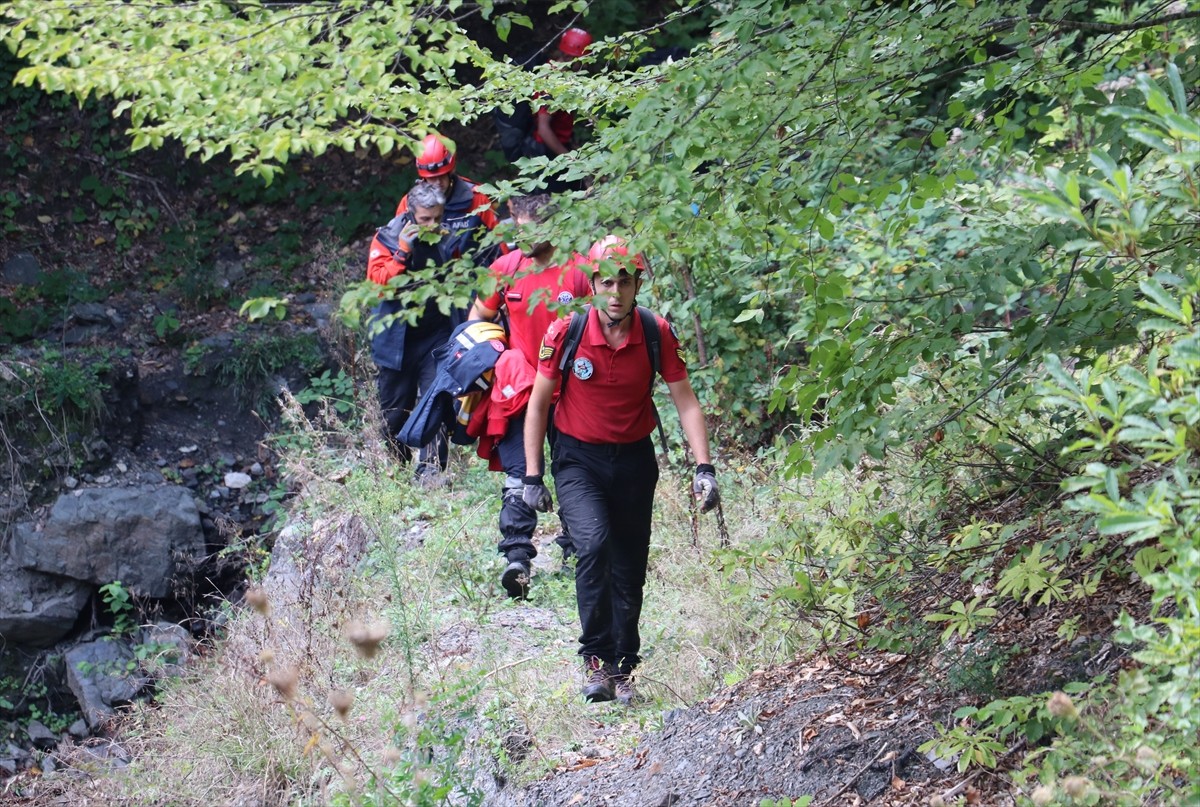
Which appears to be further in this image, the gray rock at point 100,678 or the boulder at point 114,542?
the boulder at point 114,542

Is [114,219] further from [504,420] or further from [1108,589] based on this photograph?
[1108,589]

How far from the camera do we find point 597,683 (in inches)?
195

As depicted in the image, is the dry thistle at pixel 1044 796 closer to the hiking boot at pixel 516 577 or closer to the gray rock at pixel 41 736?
the hiking boot at pixel 516 577

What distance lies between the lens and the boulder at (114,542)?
9.22 m

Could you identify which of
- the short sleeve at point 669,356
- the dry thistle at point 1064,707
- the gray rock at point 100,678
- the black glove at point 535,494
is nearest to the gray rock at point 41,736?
the gray rock at point 100,678

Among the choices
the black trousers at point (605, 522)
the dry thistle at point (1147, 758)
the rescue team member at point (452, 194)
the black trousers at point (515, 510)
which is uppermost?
the dry thistle at point (1147, 758)

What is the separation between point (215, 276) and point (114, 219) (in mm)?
1330

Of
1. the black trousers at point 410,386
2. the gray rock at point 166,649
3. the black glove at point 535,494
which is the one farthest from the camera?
the black trousers at point 410,386

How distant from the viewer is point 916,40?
3.49m

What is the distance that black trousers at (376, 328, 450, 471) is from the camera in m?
8.14

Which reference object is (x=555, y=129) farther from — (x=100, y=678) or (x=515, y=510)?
(x=100, y=678)

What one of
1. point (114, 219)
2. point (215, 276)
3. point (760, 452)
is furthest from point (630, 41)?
point (114, 219)

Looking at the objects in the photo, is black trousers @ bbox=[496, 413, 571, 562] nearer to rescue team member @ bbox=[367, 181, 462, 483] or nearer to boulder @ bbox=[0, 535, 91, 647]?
rescue team member @ bbox=[367, 181, 462, 483]

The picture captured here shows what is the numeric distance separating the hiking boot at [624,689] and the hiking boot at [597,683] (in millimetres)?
37
